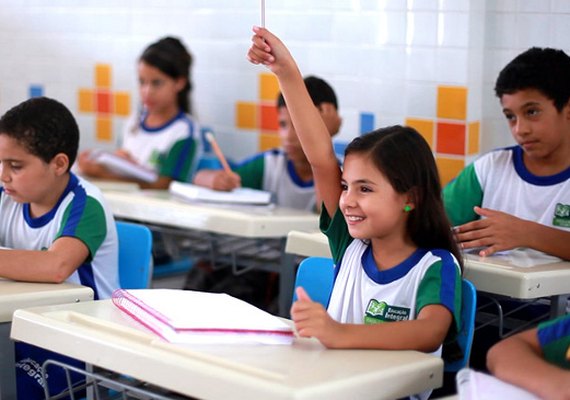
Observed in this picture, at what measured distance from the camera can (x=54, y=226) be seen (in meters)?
2.69

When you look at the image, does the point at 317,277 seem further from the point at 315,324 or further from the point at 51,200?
the point at 51,200

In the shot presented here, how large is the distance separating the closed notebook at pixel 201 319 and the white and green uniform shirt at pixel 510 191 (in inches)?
41.7

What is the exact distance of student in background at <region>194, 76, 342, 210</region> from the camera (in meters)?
3.65

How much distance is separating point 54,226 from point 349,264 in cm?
86

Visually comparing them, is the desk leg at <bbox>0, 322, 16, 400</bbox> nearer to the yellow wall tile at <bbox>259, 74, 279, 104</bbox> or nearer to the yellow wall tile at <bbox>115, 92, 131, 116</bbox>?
the yellow wall tile at <bbox>259, 74, 279, 104</bbox>

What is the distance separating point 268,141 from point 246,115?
0.16 m

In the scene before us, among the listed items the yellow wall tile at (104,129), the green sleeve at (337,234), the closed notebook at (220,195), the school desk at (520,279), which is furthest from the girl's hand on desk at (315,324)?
the yellow wall tile at (104,129)

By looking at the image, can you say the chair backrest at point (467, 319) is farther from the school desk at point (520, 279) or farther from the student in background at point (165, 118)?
the student in background at point (165, 118)

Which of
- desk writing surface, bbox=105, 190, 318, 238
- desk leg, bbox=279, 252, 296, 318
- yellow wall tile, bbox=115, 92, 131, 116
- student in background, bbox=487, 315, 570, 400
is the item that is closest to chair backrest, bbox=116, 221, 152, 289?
desk writing surface, bbox=105, 190, 318, 238

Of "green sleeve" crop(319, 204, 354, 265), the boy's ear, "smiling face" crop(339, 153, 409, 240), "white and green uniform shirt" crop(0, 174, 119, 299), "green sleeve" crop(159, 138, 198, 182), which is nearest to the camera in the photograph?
"smiling face" crop(339, 153, 409, 240)

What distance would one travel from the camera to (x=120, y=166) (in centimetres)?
398

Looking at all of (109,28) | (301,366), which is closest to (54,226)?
(301,366)

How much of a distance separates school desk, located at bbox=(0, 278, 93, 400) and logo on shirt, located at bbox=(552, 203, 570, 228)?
1.28 metres

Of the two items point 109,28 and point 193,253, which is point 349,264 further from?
point 109,28
